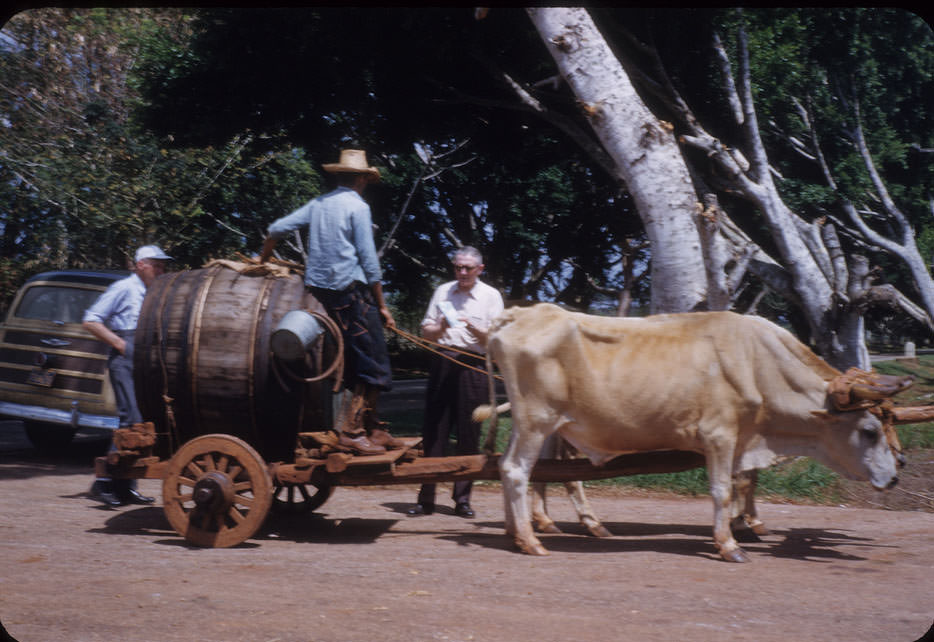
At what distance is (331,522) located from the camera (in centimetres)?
741

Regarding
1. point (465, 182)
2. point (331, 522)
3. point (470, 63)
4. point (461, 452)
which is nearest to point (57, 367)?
point (331, 522)

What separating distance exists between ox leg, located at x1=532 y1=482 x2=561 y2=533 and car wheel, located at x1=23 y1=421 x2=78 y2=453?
6969 mm

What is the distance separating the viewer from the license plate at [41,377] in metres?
10.3

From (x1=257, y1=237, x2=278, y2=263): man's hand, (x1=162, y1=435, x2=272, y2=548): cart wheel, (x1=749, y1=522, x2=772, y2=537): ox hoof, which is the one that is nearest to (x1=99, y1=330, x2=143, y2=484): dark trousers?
(x1=162, y1=435, x2=272, y2=548): cart wheel

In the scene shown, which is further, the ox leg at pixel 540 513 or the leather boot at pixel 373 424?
the ox leg at pixel 540 513

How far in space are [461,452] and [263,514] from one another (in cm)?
199

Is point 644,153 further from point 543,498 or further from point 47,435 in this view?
point 47,435

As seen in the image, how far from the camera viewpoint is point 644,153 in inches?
369

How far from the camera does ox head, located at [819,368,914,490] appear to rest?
233 inches

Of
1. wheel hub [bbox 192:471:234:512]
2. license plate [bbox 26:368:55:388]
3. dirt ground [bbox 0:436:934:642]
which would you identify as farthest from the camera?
license plate [bbox 26:368:55:388]

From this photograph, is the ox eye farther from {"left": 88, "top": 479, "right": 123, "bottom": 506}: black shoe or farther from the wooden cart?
{"left": 88, "top": 479, "right": 123, "bottom": 506}: black shoe

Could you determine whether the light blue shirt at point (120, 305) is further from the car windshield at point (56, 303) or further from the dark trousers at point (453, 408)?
the car windshield at point (56, 303)

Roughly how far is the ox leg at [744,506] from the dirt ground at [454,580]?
151 mm

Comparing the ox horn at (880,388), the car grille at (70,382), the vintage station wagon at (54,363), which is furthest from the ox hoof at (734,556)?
the car grille at (70,382)
